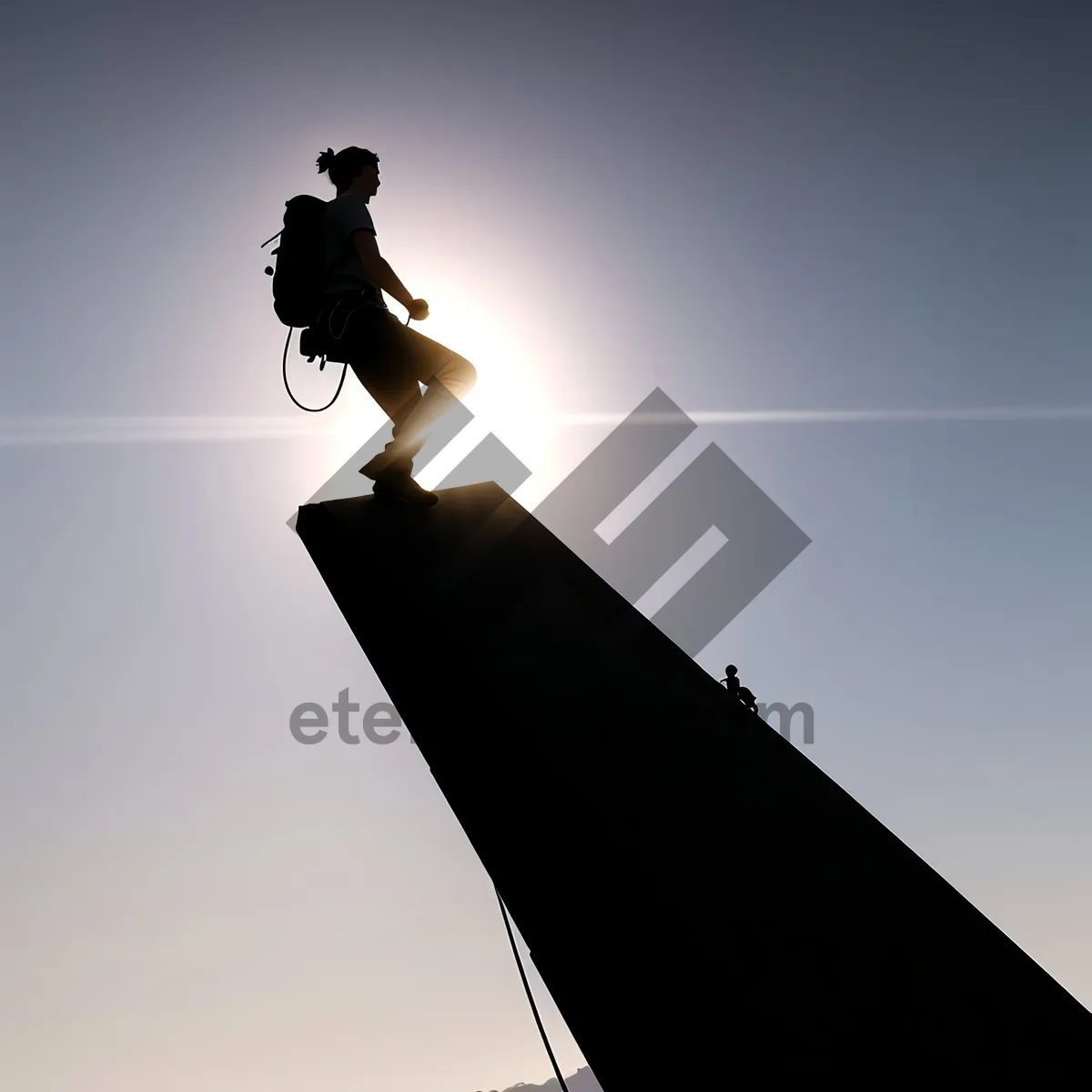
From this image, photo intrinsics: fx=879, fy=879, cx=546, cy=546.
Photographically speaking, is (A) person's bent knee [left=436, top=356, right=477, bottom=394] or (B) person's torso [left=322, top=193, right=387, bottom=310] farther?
(A) person's bent knee [left=436, top=356, right=477, bottom=394]

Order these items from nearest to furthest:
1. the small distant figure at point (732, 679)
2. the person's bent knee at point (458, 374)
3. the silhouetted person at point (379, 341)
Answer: the silhouetted person at point (379, 341)
the person's bent knee at point (458, 374)
the small distant figure at point (732, 679)

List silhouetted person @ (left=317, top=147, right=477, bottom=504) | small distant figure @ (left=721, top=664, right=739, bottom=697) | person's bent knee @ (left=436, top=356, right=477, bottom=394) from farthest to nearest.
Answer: small distant figure @ (left=721, top=664, right=739, bottom=697), person's bent knee @ (left=436, top=356, right=477, bottom=394), silhouetted person @ (left=317, top=147, right=477, bottom=504)

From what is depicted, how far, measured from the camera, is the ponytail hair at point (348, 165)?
4461mm

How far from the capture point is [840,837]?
237cm

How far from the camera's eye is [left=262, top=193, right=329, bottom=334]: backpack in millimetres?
4414

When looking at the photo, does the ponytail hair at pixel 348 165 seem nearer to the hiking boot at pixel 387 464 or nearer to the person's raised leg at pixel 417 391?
the person's raised leg at pixel 417 391

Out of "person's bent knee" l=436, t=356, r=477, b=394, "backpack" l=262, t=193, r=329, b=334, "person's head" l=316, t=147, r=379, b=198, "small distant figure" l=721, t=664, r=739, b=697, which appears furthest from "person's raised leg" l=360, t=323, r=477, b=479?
"small distant figure" l=721, t=664, r=739, b=697

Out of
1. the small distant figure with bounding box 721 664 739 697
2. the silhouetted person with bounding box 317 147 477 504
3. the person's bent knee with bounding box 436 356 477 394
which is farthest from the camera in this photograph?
the small distant figure with bounding box 721 664 739 697

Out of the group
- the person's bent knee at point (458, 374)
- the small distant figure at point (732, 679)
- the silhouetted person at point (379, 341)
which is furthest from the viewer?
the small distant figure at point (732, 679)

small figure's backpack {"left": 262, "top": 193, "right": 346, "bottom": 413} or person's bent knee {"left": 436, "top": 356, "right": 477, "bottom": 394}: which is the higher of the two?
small figure's backpack {"left": 262, "top": 193, "right": 346, "bottom": 413}

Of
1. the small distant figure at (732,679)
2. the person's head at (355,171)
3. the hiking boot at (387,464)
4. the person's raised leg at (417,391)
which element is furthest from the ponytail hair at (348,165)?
the small distant figure at (732,679)

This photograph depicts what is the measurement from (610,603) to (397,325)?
180cm

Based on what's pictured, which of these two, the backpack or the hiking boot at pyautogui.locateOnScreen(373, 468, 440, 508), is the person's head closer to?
the backpack

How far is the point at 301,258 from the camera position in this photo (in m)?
4.42
